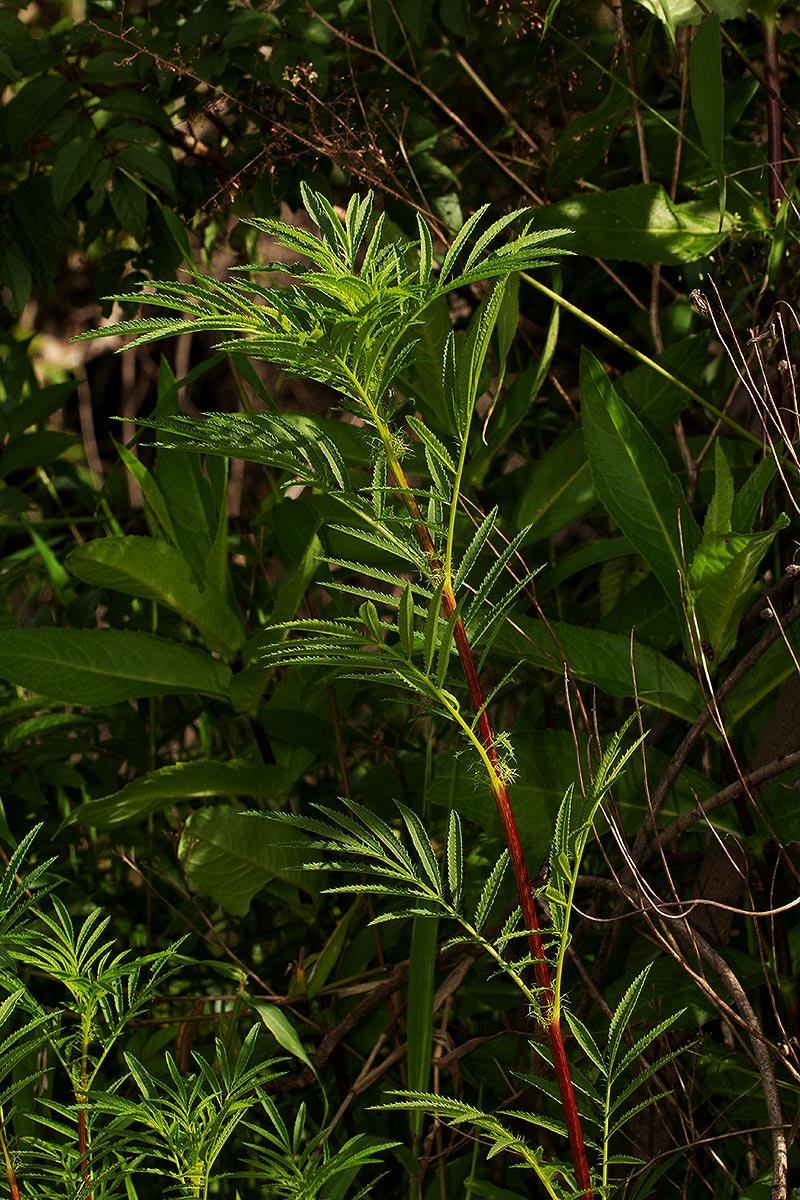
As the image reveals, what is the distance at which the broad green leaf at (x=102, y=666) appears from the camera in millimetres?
896

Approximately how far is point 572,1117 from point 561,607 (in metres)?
0.66

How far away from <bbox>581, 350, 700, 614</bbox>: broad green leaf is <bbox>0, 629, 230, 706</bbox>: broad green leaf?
336 millimetres

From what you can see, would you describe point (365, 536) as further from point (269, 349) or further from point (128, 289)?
point (128, 289)

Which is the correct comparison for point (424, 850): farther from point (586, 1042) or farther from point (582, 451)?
point (582, 451)

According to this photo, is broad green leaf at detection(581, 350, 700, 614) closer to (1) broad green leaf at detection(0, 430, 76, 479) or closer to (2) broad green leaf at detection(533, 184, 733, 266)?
(2) broad green leaf at detection(533, 184, 733, 266)

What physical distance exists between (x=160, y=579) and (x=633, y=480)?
373 millimetres

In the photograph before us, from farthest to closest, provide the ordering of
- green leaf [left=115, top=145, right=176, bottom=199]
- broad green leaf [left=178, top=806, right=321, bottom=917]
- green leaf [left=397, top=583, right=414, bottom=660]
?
green leaf [left=115, top=145, right=176, bottom=199] < broad green leaf [left=178, top=806, right=321, bottom=917] < green leaf [left=397, top=583, right=414, bottom=660]

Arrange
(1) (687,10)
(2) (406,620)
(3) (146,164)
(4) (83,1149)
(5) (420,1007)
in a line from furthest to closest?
1. (3) (146,164)
2. (1) (687,10)
3. (5) (420,1007)
4. (4) (83,1149)
5. (2) (406,620)

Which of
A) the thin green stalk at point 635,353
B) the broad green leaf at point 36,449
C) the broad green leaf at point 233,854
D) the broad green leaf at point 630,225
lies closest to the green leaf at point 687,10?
the broad green leaf at point 630,225

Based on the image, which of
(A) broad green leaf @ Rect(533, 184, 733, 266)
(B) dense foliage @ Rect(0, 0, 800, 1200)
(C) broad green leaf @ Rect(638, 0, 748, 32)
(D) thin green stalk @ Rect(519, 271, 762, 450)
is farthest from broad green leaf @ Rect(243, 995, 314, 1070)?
(C) broad green leaf @ Rect(638, 0, 748, 32)

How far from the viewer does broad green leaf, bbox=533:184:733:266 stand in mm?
912

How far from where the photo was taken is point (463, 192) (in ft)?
4.51

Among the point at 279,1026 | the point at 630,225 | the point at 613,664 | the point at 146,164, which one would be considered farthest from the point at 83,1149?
the point at 146,164

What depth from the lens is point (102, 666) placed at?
906 mm
